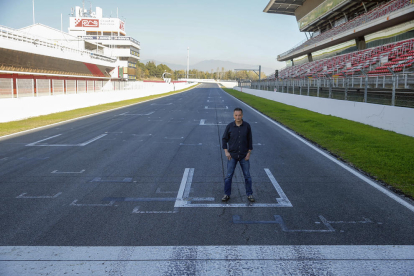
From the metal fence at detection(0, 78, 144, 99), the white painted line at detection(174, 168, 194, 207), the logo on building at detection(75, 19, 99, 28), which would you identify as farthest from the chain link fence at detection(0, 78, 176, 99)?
the logo on building at detection(75, 19, 99, 28)

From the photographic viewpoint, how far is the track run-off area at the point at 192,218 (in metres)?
4.03

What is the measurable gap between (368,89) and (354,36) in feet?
101

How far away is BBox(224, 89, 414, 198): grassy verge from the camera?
7629 mm

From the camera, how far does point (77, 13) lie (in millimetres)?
103375

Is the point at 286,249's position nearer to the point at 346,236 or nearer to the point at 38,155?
the point at 346,236

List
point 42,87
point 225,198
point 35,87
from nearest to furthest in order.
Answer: point 225,198 → point 35,87 → point 42,87

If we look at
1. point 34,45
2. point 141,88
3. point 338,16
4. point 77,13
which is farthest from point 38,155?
point 77,13

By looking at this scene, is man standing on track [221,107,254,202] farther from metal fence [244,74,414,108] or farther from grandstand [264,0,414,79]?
grandstand [264,0,414,79]

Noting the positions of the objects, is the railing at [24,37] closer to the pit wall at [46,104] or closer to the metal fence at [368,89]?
the pit wall at [46,104]

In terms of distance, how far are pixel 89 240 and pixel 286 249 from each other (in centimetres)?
248

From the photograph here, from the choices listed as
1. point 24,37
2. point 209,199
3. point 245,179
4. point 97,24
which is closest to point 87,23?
point 97,24

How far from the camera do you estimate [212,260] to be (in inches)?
161

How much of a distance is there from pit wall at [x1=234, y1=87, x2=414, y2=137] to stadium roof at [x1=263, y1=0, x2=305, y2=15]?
147 ft

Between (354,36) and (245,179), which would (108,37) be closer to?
(354,36)
